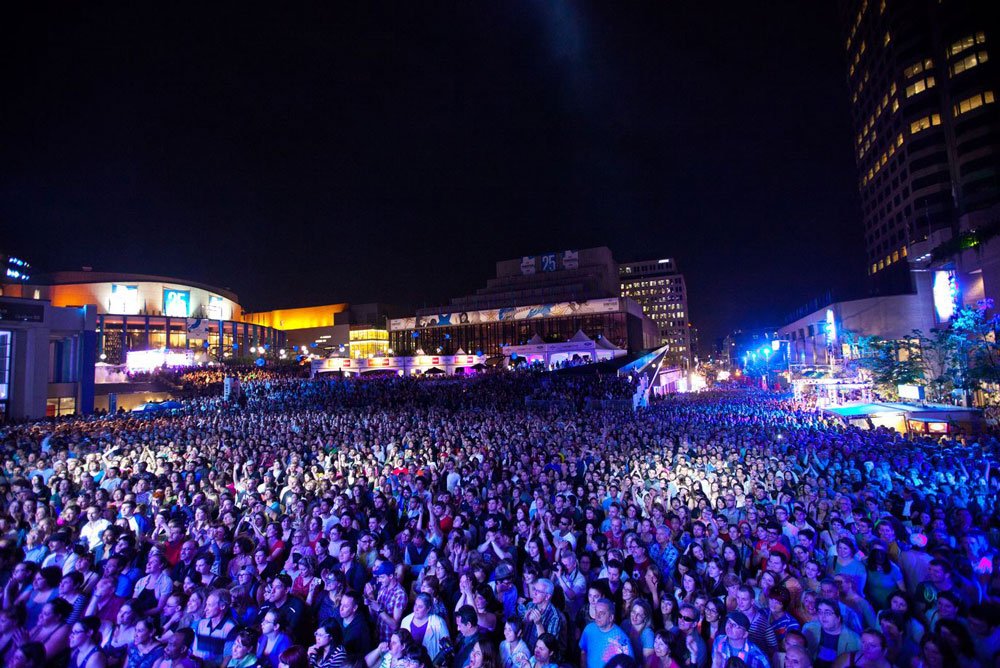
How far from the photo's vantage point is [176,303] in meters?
61.9

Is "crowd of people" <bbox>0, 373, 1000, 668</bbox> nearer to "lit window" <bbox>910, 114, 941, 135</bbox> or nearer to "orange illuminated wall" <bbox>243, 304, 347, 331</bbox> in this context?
"lit window" <bbox>910, 114, 941, 135</bbox>

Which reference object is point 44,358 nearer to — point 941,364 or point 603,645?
point 603,645

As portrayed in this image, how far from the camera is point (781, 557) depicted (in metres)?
4.93

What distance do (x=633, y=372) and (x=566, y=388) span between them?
5830 millimetres

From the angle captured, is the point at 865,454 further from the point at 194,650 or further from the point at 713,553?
the point at 194,650

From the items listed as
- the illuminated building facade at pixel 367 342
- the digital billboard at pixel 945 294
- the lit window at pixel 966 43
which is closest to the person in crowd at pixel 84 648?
the digital billboard at pixel 945 294

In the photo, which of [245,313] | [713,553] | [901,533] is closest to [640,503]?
[713,553]

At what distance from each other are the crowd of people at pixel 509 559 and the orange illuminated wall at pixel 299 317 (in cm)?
7445

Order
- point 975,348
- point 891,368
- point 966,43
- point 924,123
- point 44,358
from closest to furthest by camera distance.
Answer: point 44,358 → point 975,348 → point 891,368 → point 966,43 → point 924,123

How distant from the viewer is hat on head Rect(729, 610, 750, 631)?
366 centimetres

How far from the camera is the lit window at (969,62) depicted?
43906 millimetres

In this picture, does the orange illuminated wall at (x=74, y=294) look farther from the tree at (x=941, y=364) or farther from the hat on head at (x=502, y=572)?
the tree at (x=941, y=364)

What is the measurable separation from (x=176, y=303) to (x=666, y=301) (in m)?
101

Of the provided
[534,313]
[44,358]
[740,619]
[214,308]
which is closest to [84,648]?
[740,619]
